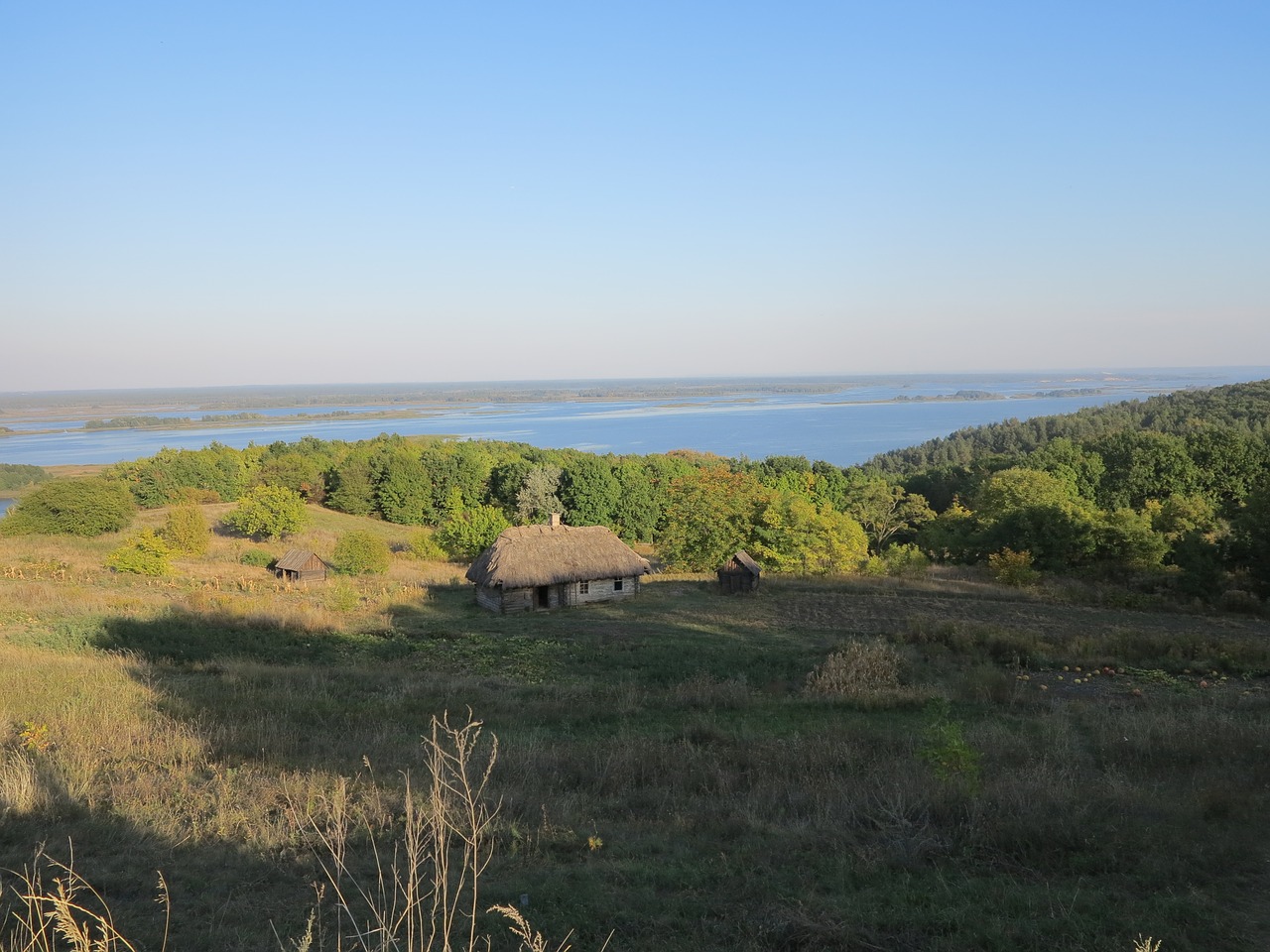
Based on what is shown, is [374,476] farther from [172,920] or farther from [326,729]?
[172,920]

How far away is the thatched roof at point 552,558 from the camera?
94.2ft

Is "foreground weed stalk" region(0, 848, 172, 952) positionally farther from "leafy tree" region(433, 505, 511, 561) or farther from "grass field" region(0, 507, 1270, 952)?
"leafy tree" region(433, 505, 511, 561)

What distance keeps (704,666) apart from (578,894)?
479 inches

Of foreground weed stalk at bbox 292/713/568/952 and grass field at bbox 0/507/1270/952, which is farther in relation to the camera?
grass field at bbox 0/507/1270/952

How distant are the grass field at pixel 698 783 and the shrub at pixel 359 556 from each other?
18555mm

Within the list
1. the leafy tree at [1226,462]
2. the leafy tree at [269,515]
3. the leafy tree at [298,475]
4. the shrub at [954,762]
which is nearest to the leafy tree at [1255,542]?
the leafy tree at [1226,462]

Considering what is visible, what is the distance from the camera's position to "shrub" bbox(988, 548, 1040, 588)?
34094 millimetres

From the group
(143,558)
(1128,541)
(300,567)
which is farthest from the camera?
(300,567)

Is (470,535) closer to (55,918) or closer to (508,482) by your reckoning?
(508,482)

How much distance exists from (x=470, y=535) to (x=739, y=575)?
56.5ft

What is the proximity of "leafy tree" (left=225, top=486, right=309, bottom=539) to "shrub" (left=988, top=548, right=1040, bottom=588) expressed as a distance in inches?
1550

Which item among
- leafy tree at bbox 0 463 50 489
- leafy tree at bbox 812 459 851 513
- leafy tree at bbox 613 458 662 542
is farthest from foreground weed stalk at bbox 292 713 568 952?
leafy tree at bbox 0 463 50 489

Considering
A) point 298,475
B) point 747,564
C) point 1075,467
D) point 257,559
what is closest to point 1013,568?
point 747,564

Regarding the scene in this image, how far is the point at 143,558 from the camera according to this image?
106 ft
